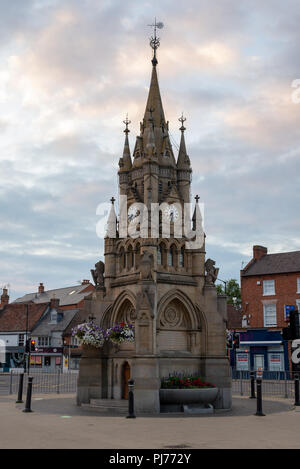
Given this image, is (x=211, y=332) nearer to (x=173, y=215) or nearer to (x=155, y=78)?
(x=173, y=215)

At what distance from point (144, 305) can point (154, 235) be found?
127 inches

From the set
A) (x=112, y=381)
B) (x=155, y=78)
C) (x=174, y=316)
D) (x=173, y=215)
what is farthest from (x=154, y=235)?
(x=155, y=78)

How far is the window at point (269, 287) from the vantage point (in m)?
49.6

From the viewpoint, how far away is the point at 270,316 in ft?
162

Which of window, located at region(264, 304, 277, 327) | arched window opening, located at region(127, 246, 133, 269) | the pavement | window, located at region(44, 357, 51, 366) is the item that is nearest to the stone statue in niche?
arched window opening, located at region(127, 246, 133, 269)

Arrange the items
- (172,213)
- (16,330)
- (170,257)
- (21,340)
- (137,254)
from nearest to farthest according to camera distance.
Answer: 1. (137,254)
2. (170,257)
3. (172,213)
4. (21,340)
5. (16,330)

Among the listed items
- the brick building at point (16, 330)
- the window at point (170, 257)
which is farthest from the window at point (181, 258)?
the brick building at point (16, 330)

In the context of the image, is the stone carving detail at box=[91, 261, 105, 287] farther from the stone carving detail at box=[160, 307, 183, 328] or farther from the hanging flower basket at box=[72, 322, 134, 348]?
the stone carving detail at box=[160, 307, 183, 328]

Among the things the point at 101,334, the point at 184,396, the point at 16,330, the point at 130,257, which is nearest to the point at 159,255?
the point at 130,257

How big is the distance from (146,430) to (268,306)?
36.7m

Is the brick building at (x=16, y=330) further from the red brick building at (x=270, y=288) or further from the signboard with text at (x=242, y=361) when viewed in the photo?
the red brick building at (x=270, y=288)

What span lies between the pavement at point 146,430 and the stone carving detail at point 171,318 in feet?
12.8

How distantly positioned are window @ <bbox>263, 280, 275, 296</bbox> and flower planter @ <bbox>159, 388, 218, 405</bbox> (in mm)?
31001

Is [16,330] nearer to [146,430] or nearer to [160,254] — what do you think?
[160,254]
